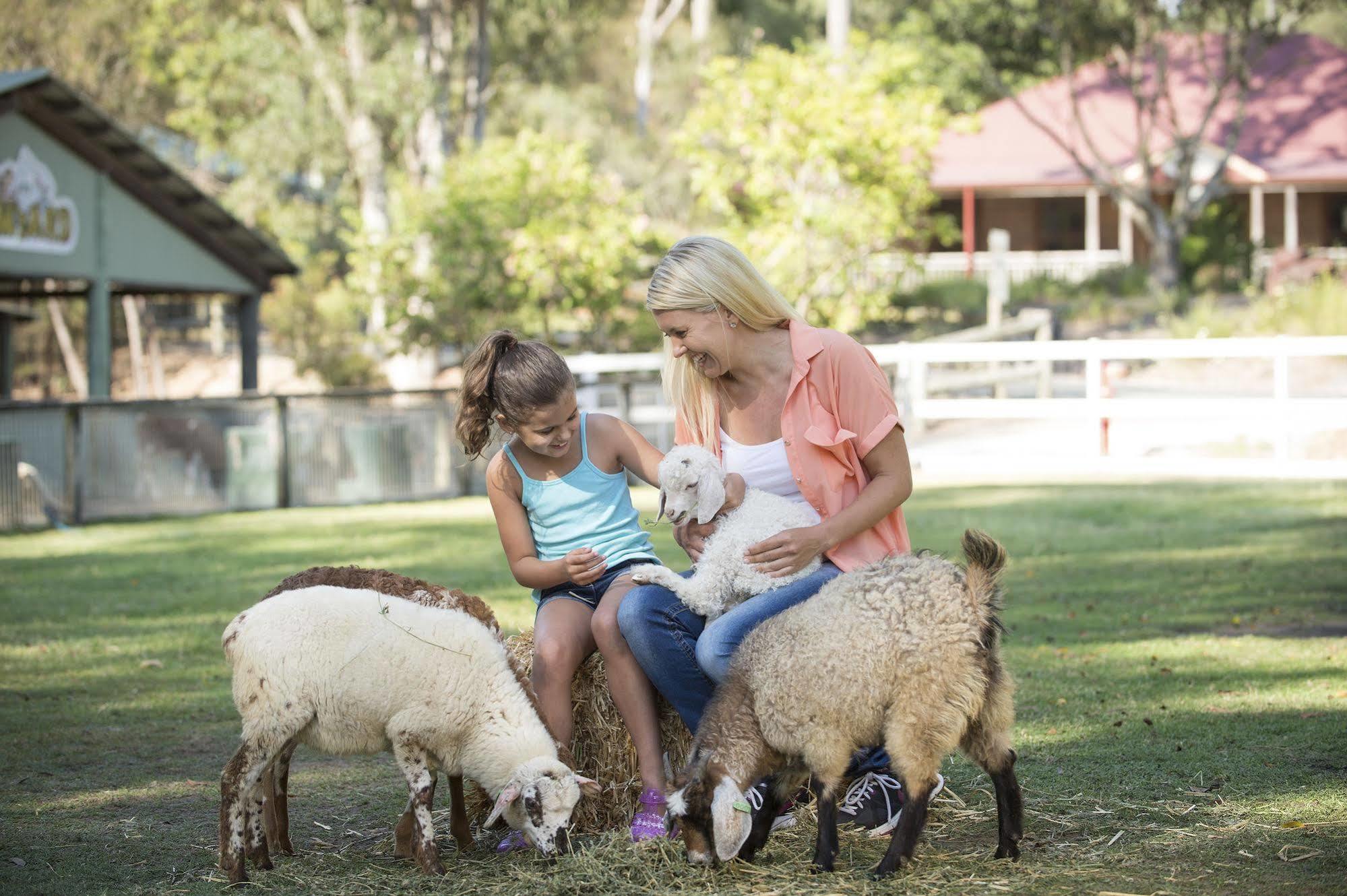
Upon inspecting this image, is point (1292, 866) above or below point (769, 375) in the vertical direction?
below

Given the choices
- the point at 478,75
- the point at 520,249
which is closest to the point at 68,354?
the point at 478,75

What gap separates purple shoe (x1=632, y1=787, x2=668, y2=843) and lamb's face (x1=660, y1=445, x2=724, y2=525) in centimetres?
100

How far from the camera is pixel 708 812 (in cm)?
432

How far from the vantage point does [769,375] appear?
5.04 meters

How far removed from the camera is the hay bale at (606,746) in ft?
16.6

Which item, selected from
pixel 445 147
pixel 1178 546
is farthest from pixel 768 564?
pixel 445 147

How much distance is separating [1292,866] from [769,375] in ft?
7.95

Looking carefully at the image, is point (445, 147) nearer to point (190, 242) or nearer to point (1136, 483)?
point (190, 242)

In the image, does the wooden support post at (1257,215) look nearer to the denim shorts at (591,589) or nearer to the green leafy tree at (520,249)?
the green leafy tree at (520,249)

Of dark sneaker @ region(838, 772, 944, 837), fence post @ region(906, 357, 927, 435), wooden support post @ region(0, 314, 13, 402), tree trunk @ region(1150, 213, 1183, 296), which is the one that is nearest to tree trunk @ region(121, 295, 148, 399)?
wooden support post @ region(0, 314, 13, 402)

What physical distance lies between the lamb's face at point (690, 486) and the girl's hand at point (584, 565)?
307 millimetres

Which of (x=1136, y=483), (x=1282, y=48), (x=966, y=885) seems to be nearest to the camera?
(x=966, y=885)

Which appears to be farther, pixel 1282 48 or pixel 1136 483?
pixel 1282 48

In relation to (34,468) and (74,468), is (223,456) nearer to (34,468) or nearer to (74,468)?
(74,468)
